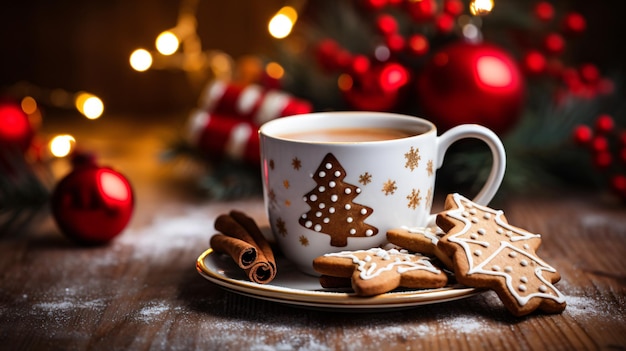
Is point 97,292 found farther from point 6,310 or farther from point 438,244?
point 438,244

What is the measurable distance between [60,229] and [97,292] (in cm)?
21

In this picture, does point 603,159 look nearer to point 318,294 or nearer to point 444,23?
point 444,23

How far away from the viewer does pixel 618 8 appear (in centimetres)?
144

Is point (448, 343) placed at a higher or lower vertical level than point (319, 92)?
lower

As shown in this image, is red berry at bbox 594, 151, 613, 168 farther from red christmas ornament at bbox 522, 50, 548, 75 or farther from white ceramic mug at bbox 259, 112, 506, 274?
white ceramic mug at bbox 259, 112, 506, 274

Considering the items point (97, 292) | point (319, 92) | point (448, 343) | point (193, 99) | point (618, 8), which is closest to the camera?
point (448, 343)

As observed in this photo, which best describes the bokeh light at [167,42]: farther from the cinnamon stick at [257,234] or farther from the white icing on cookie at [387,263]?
the white icing on cookie at [387,263]

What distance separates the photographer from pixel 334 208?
680 mm

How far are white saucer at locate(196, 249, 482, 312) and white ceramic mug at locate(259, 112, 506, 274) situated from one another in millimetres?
42

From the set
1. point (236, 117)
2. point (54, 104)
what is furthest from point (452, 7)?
point (54, 104)

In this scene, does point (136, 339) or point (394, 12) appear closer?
point (136, 339)

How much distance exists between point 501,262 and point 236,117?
25.3 inches

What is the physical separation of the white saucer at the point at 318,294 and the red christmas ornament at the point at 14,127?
715 mm

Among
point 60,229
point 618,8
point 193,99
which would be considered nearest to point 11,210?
point 60,229
